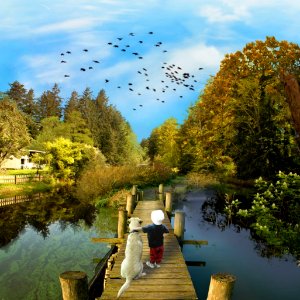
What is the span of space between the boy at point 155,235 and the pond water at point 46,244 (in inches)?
205

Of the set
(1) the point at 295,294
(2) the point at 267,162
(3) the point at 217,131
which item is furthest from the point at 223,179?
(1) the point at 295,294

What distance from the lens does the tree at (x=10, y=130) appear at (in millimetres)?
30109

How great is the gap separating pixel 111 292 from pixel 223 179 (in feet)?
84.8

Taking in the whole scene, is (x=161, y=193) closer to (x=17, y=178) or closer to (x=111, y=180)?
(x=111, y=180)

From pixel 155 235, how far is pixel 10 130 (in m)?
27.0

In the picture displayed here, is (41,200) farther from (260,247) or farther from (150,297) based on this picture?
(150,297)

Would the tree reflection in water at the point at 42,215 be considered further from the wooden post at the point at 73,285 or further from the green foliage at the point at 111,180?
the wooden post at the point at 73,285

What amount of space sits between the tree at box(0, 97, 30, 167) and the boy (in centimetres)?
2627

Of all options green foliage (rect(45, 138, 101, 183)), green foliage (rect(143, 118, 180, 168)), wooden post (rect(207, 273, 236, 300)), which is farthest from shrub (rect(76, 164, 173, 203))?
wooden post (rect(207, 273, 236, 300))

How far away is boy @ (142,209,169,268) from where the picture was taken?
6902 millimetres

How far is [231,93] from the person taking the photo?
27.0 metres

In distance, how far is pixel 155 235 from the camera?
7.04 metres

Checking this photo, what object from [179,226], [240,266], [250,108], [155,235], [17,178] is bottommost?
[240,266]

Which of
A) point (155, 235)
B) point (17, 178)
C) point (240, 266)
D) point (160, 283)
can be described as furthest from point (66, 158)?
point (160, 283)
